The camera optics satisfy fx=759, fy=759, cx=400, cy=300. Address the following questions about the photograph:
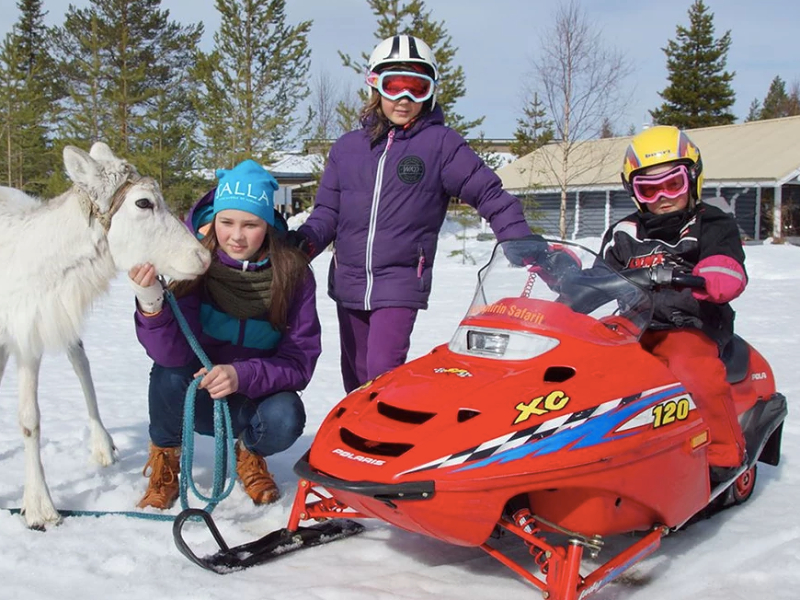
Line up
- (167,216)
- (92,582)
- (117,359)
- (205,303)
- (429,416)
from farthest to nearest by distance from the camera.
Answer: (117,359), (205,303), (167,216), (92,582), (429,416)

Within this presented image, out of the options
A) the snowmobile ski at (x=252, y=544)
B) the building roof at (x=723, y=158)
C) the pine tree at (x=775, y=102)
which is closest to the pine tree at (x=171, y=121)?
the building roof at (x=723, y=158)

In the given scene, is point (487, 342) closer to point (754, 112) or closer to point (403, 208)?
point (403, 208)

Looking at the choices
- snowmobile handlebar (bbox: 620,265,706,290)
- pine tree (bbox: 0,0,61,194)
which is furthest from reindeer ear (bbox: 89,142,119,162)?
pine tree (bbox: 0,0,61,194)

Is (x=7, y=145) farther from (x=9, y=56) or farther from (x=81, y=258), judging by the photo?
(x=81, y=258)

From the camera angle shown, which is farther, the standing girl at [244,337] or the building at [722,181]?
the building at [722,181]

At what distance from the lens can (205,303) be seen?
387cm

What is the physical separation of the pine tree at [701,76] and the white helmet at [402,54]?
43.5 meters

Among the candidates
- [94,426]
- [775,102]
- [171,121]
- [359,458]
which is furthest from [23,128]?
[775,102]

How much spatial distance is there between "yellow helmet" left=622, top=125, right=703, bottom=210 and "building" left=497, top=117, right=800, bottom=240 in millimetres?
22485

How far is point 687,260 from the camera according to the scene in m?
3.88

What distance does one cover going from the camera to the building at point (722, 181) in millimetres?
27938

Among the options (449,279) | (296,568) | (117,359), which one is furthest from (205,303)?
(449,279)

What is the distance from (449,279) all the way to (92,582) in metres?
14.5

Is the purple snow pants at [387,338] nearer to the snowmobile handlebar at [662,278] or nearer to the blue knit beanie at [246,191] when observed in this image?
the blue knit beanie at [246,191]
